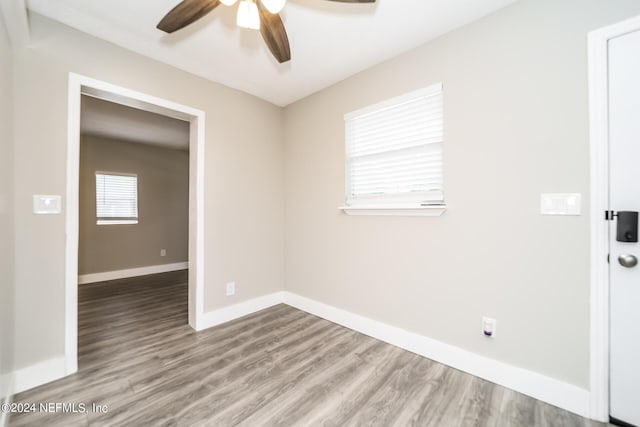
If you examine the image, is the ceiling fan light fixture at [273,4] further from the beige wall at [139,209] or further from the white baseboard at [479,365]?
A: the beige wall at [139,209]

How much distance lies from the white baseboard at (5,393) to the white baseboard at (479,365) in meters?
2.22

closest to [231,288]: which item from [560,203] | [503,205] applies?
[503,205]

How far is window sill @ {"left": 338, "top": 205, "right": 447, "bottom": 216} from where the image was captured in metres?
1.92

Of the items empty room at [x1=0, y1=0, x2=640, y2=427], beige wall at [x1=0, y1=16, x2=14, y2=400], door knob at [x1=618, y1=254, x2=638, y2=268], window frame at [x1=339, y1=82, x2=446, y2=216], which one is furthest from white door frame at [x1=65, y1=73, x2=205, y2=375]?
door knob at [x1=618, y1=254, x2=638, y2=268]

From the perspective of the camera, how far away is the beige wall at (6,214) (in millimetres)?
1345

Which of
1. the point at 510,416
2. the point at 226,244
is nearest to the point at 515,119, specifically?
the point at 510,416

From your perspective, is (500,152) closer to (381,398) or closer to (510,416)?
(510,416)

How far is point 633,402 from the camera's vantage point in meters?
1.30

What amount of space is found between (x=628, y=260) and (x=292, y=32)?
249 cm

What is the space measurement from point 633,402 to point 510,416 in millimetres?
580

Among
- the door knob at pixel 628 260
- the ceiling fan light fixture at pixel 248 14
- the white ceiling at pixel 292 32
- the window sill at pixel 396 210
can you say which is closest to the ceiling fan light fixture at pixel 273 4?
the ceiling fan light fixture at pixel 248 14

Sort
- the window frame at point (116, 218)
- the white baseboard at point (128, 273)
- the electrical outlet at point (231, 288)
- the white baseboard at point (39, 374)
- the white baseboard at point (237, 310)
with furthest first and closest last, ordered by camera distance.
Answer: the window frame at point (116, 218) < the white baseboard at point (128, 273) < the electrical outlet at point (231, 288) < the white baseboard at point (237, 310) < the white baseboard at point (39, 374)

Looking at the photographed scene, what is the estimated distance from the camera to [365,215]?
94.9 inches

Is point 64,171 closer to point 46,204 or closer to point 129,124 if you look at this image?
point 46,204
